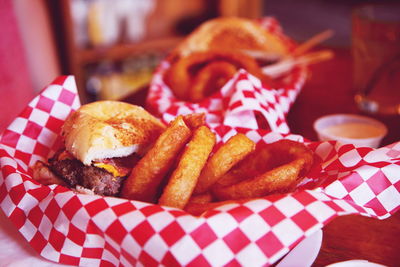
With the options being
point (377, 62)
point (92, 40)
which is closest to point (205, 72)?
point (377, 62)

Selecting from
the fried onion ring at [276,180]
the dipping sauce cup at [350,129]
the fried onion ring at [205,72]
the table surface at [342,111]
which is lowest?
the table surface at [342,111]

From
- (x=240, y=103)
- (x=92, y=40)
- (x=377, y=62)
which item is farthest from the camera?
(x=92, y=40)

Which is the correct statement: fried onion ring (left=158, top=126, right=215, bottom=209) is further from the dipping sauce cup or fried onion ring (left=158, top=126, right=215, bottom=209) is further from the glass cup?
the glass cup

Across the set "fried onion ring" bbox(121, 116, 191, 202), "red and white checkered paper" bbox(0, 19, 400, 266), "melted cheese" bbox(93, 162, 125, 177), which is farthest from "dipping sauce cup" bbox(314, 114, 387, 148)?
"melted cheese" bbox(93, 162, 125, 177)

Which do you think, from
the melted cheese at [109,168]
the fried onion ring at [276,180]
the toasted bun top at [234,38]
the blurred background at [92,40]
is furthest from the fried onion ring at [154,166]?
the toasted bun top at [234,38]

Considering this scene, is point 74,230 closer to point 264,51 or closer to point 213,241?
point 213,241

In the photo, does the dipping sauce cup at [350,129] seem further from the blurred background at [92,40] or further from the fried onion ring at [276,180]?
the blurred background at [92,40]

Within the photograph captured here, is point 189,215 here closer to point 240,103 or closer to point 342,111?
point 240,103
